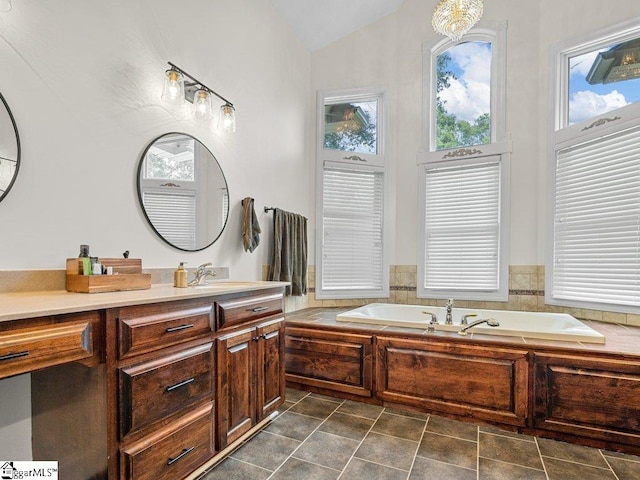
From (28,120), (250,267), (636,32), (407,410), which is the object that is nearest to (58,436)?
(28,120)

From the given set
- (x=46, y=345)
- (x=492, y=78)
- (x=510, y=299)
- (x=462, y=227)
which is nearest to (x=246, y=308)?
(x=46, y=345)

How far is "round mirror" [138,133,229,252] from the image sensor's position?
83.5 inches

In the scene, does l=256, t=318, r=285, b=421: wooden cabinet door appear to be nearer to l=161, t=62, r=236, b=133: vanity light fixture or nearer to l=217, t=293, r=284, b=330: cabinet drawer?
l=217, t=293, r=284, b=330: cabinet drawer

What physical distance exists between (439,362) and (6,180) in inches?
104

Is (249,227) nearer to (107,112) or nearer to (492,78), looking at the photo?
(107,112)

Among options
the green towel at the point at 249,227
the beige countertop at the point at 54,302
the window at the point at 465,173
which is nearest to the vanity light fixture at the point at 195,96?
the green towel at the point at 249,227

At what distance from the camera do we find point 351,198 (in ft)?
12.9

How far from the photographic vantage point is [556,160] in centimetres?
327

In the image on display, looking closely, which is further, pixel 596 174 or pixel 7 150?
pixel 596 174

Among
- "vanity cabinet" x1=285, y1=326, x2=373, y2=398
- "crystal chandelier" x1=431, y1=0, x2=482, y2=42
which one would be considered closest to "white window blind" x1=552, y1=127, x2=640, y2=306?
"crystal chandelier" x1=431, y1=0, x2=482, y2=42

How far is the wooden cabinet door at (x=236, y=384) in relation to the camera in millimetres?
1819

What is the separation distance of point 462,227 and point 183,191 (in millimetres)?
2841

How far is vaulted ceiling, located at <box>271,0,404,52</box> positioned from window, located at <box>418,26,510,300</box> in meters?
0.74

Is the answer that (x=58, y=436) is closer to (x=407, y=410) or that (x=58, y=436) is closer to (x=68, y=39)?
(x=68, y=39)
